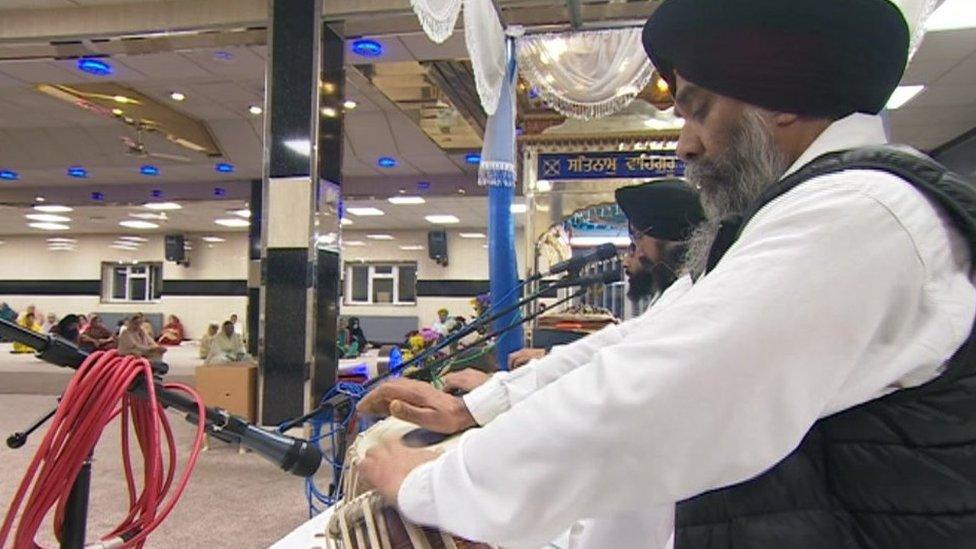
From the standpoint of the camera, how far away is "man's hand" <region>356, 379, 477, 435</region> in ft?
3.63

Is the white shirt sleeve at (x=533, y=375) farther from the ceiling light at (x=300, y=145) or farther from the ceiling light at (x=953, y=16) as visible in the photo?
the ceiling light at (x=953, y=16)

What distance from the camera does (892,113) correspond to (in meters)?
7.17

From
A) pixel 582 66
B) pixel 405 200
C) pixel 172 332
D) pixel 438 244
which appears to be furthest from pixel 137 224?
pixel 582 66

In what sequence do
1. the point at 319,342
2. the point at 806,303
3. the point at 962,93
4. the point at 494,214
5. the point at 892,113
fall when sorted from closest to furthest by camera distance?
the point at 806,303 < the point at 494,214 < the point at 319,342 < the point at 962,93 < the point at 892,113

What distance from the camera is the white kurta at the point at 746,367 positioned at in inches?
23.3

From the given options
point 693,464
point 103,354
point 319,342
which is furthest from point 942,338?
point 319,342

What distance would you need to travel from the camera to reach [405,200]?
1306 centimetres

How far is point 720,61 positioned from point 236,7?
4.96m

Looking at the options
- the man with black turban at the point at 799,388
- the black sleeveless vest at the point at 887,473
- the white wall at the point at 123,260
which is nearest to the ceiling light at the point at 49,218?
the white wall at the point at 123,260

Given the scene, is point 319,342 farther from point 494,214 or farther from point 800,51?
point 800,51

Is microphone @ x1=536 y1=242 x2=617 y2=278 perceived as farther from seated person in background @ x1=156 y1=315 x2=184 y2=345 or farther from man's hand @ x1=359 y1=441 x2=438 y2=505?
seated person in background @ x1=156 y1=315 x2=184 y2=345

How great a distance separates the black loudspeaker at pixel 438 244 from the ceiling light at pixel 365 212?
3.25 meters

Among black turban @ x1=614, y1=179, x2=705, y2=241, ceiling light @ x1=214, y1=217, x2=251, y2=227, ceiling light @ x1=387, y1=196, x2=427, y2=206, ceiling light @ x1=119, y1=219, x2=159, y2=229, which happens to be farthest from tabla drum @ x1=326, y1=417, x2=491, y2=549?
ceiling light @ x1=119, y1=219, x2=159, y2=229

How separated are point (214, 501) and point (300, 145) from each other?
2.28m
